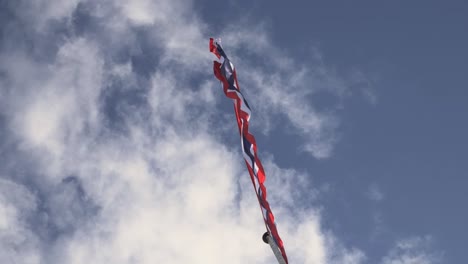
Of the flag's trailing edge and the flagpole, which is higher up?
the flag's trailing edge

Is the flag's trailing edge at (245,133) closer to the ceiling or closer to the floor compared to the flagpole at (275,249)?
closer to the ceiling

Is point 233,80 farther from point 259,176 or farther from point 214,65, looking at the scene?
point 259,176

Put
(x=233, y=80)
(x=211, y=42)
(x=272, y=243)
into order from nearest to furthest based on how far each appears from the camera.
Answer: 1. (x=272, y=243)
2. (x=233, y=80)
3. (x=211, y=42)

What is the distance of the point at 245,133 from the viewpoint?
1578 centimetres

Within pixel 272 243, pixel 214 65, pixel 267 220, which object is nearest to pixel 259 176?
pixel 267 220

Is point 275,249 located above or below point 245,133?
below

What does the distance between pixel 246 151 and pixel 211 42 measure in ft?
19.2

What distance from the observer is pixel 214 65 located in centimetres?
1794

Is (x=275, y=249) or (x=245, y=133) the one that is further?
(x=245, y=133)

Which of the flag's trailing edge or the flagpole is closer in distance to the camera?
the flagpole

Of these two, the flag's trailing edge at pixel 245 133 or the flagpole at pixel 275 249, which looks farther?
the flag's trailing edge at pixel 245 133

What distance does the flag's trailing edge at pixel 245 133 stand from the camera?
13.6 m

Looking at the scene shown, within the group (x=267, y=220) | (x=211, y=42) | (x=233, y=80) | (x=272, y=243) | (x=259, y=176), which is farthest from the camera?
(x=211, y=42)

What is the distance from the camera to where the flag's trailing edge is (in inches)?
536
